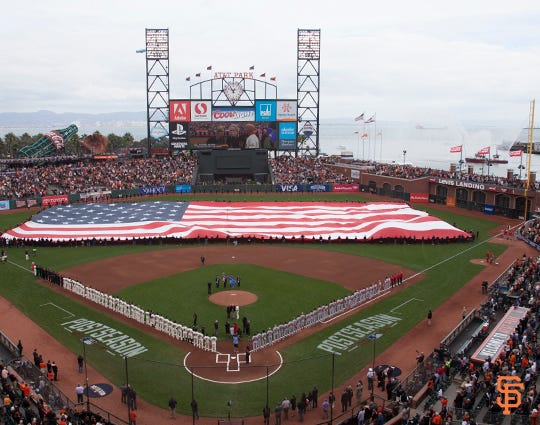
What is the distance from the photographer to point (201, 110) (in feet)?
280

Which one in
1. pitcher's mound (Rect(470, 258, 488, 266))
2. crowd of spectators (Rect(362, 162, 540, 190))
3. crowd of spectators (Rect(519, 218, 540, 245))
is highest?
crowd of spectators (Rect(362, 162, 540, 190))

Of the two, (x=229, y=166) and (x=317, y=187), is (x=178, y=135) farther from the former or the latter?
(x=317, y=187)

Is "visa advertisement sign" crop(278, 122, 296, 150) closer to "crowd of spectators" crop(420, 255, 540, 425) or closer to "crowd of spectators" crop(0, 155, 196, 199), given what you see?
"crowd of spectators" crop(0, 155, 196, 199)

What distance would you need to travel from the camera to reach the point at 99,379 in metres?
22.5

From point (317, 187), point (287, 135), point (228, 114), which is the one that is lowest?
point (317, 187)

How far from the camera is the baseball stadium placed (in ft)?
65.9

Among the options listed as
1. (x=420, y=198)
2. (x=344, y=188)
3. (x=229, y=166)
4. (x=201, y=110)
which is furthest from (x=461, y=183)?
(x=201, y=110)

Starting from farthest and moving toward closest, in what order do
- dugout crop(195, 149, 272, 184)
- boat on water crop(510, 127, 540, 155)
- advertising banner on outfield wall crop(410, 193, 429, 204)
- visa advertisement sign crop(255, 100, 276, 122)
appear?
boat on water crop(510, 127, 540, 155) → visa advertisement sign crop(255, 100, 276, 122) → dugout crop(195, 149, 272, 184) → advertising banner on outfield wall crop(410, 193, 429, 204)

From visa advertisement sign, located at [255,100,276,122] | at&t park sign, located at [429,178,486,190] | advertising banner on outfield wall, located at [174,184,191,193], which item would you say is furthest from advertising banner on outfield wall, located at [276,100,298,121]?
at&t park sign, located at [429,178,486,190]

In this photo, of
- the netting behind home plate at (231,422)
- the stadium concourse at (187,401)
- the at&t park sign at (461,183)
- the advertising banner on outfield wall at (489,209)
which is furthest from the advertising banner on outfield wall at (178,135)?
the netting behind home plate at (231,422)

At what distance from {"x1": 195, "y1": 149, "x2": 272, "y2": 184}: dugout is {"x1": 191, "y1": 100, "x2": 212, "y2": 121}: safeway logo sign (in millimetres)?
5364

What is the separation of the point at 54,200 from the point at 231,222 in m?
28.0

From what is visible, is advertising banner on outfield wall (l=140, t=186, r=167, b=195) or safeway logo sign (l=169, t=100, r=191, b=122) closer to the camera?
advertising banner on outfield wall (l=140, t=186, r=167, b=195)

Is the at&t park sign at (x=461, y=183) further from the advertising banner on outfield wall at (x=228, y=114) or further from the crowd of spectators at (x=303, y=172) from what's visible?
the advertising banner on outfield wall at (x=228, y=114)
